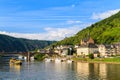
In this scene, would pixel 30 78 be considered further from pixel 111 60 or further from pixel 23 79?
pixel 111 60

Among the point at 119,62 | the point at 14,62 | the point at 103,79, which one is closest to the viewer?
the point at 103,79

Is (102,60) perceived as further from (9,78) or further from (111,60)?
(9,78)

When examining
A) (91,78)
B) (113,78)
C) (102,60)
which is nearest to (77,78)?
(91,78)

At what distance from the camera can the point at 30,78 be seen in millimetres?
88438

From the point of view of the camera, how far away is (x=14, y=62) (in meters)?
167

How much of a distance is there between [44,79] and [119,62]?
7428 cm

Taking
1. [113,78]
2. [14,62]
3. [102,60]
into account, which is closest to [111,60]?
[102,60]

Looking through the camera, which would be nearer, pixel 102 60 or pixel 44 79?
pixel 44 79

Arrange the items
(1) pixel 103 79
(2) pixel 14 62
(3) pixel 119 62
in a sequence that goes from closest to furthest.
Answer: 1. (1) pixel 103 79
2. (3) pixel 119 62
3. (2) pixel 14 62

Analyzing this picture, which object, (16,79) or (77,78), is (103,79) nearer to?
(77,78)

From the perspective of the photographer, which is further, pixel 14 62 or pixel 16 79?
pixel 14 62

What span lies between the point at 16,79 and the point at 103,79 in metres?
21.3

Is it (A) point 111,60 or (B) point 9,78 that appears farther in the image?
(A) point 111,60

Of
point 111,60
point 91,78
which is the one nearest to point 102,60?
point 111,60
